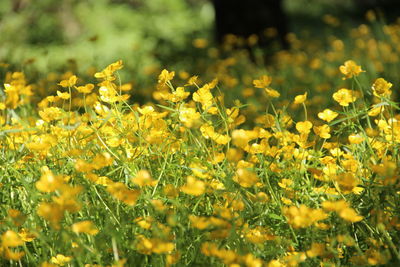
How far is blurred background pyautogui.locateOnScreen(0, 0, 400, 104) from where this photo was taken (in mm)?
4012

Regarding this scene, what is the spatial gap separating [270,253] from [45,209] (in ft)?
1.75

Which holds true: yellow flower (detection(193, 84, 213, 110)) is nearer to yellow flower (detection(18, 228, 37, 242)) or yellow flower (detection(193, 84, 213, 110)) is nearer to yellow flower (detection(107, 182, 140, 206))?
yellow flower (detection(107, 182, 140, 206))

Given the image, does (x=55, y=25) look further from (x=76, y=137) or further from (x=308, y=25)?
(x=76, y=137)

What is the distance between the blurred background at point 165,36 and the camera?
4012 millimetres

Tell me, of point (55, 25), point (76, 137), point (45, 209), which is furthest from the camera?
point (55, 25)

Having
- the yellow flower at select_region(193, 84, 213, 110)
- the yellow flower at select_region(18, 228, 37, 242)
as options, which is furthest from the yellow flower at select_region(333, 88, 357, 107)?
the yellow flower at select_region(18, 228, 37, 242)

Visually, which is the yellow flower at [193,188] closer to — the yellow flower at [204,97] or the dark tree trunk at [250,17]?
the yellow flower at [204,97]

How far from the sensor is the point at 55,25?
10.6 metres

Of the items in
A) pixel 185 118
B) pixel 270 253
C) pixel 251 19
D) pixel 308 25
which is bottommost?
pixel 308 25

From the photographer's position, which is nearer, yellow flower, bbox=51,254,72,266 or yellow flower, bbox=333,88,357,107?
yellow flower, bbox=51,254,72,266

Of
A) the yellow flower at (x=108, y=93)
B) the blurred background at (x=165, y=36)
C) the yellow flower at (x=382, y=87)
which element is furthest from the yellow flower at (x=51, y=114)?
the yellow flower at (x=382, y=87)

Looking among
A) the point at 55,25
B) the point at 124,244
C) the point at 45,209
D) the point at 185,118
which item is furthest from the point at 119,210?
the point at 55,25

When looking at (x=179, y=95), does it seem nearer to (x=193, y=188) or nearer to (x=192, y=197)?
(x=192, y=197)

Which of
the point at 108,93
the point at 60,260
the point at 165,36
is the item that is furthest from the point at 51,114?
the point at 165,36
